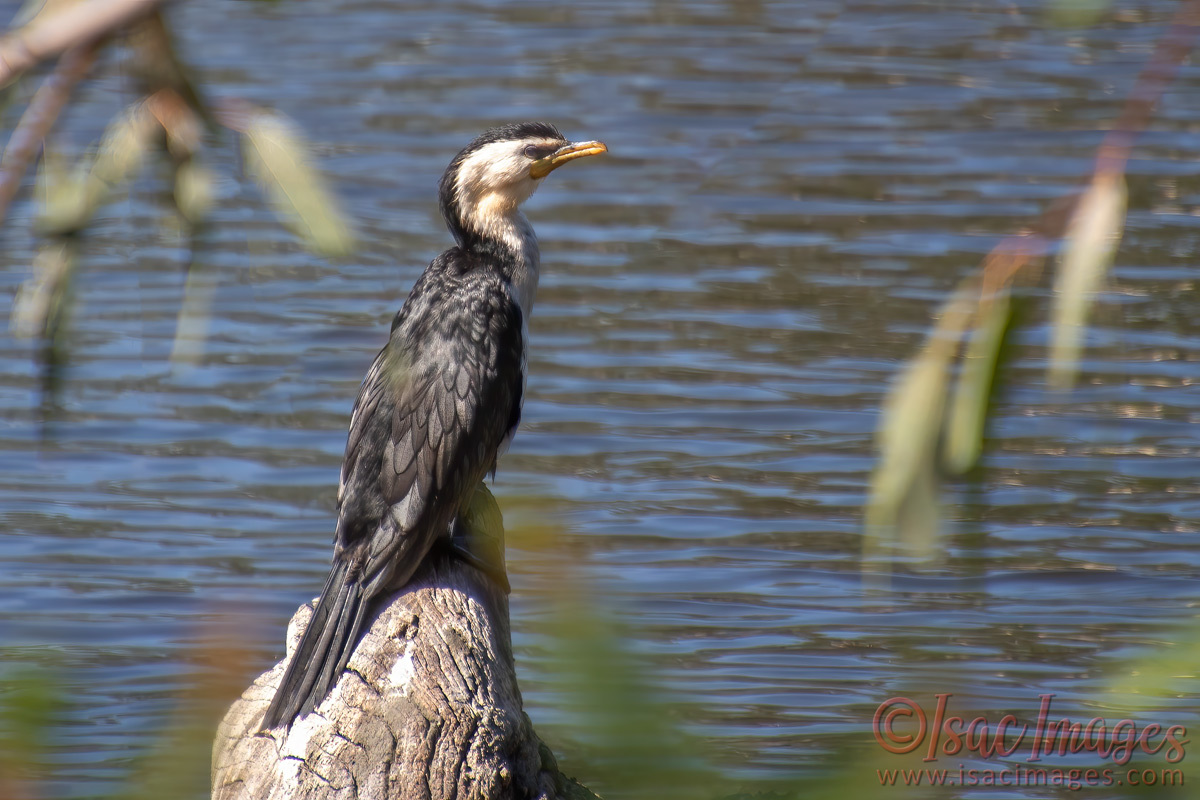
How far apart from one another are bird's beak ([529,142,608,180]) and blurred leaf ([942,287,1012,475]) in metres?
3.18

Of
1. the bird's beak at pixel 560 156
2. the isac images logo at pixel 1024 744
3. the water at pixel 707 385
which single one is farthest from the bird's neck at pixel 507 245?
the isac images logo at pixel 1024 744

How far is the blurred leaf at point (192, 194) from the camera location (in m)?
1.09

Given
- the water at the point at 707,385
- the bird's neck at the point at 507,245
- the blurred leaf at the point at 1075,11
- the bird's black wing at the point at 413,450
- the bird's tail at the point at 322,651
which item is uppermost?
the blurred leaf at the point at 1075,11

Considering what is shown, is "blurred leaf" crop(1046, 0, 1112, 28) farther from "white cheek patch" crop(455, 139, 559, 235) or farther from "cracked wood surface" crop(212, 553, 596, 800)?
"white cheek patch" crop(455, 139, 559, 235)

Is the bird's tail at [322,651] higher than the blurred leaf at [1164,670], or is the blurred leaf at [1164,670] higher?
the blurred leaf at [1164,670]

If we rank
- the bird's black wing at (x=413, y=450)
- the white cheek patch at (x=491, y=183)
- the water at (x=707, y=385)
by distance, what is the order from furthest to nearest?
the water at (x=707, y=385), the white cheek patch at (x=491, y=183), the bird's black wing at (x=413, y=450)

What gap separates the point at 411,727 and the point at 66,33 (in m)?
2.41

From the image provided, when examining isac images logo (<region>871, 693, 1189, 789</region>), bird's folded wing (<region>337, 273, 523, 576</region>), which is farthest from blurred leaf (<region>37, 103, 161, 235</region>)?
bird's folded wing (<region>337, 273, 523, 576</region>)

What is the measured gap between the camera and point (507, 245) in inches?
162

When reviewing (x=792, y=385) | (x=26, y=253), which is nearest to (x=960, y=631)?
(x=792, y=385)

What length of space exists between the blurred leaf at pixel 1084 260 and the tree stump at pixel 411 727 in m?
2.28

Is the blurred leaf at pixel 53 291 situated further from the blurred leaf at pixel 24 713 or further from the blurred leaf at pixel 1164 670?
the blurred leaf at pixel 1164 670

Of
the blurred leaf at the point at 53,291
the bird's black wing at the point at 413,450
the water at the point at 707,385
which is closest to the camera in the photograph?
the blurred leaf at the point at 53,291

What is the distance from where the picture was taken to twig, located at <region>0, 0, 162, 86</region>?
3.08 ft
